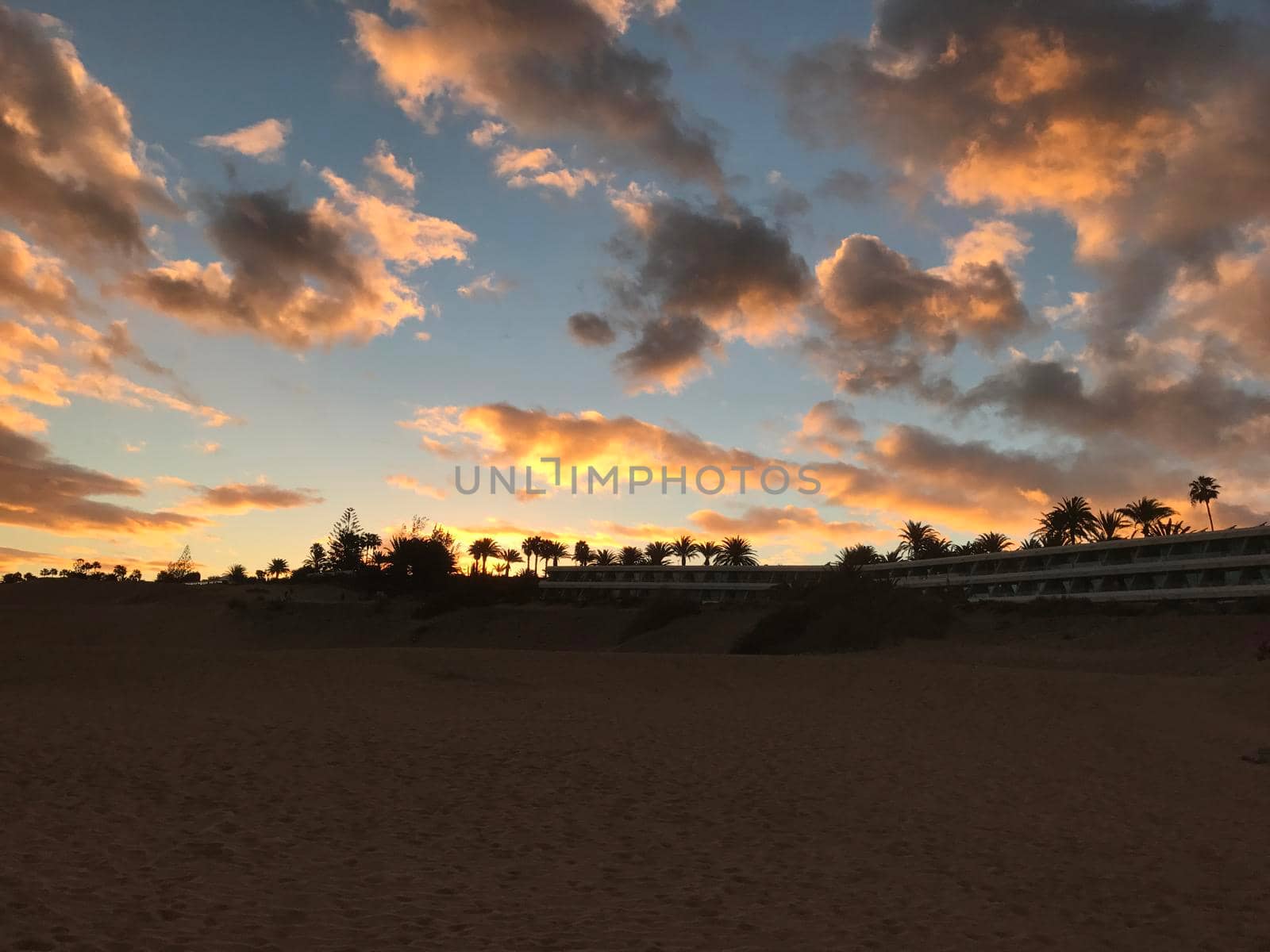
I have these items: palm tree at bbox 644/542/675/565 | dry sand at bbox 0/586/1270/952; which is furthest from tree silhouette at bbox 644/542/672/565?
dry sand at bbox 0/586/1270/952

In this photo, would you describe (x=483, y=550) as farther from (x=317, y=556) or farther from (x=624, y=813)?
(x=624, y=813)

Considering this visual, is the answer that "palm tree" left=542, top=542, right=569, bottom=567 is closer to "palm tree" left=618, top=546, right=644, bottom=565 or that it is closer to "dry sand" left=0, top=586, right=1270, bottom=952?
"palm tree" left=618, top=546, right=644, bottom=565

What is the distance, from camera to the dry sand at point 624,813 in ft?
31.4

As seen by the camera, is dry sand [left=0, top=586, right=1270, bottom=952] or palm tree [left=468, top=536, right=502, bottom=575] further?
palm tree [left=468, top=536, right=502, bottom=575]

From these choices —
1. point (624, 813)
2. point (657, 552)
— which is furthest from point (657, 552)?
point (624, 813)

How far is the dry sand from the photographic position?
9.58 meters

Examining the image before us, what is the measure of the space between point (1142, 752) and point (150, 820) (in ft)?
71.2

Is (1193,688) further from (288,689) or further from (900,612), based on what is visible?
(288,689)

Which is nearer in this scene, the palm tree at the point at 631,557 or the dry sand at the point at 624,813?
the dry sand at the point at 624,813

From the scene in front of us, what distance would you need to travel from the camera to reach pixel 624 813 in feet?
48.2

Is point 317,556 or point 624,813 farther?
point 317,556

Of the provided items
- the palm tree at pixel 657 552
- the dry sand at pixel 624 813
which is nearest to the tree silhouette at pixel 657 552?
the palm tree at pixel 657 552

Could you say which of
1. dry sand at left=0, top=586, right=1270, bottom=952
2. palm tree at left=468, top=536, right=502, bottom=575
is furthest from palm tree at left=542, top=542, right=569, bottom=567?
dry sand at left=0, top=586, right=1270, bottom=952

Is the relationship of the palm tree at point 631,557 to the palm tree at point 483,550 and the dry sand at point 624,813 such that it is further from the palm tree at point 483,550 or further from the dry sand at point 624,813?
the dry sand at point 624,813
